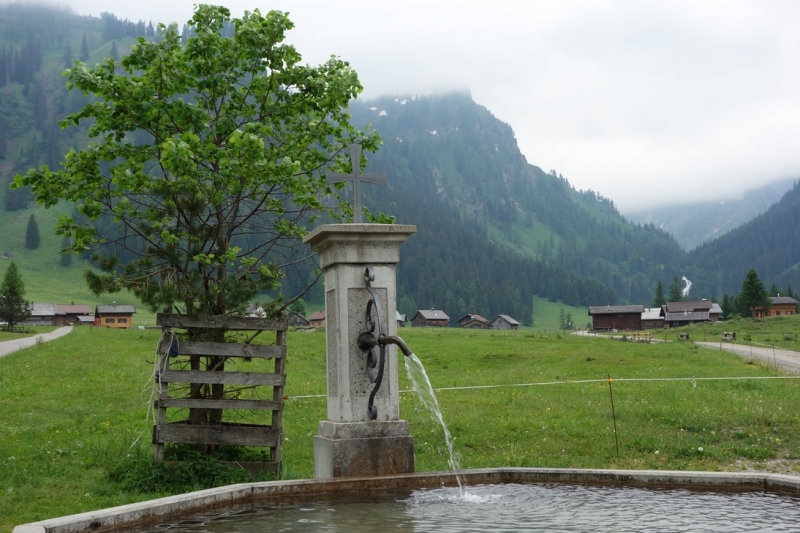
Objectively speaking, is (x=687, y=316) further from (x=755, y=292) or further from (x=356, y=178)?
(x=356, y=178)

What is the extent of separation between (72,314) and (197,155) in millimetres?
162835

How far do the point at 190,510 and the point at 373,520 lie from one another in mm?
2031

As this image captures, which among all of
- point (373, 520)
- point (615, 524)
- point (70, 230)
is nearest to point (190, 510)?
point (373, 520)

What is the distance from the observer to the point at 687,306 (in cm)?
17150

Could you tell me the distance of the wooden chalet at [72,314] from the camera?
159 meters

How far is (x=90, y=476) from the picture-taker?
40.7 feet

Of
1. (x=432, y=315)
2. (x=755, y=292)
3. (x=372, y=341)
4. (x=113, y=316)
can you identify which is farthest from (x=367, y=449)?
(x=432, y=315)

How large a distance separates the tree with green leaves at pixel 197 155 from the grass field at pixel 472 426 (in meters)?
2.17

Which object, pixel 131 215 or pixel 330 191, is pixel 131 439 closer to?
pixel 131 215

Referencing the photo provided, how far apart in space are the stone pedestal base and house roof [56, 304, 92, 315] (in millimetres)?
162664

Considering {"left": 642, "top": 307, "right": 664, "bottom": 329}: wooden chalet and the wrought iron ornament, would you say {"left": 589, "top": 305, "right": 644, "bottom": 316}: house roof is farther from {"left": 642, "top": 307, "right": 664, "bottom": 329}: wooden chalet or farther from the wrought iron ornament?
the wrought iron ornament

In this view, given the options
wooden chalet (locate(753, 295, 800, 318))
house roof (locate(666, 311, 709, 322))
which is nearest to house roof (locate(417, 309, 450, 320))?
house roof (locate(666, 311, 709, 322))

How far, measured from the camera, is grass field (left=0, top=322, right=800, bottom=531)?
12266mm

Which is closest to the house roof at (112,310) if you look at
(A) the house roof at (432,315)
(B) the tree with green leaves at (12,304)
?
(B) the tree with green leaves at (12,304)
